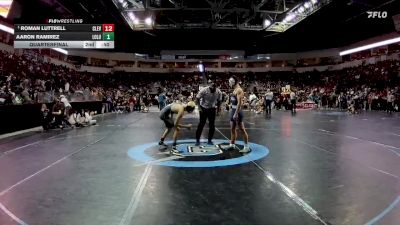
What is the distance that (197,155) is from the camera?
7.00m

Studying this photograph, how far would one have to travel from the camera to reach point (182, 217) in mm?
3529

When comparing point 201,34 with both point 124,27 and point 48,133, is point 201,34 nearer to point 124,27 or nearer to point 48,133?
point 124,27

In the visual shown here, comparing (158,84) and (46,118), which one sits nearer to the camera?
(46,118)

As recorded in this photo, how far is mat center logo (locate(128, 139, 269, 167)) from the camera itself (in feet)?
20.7

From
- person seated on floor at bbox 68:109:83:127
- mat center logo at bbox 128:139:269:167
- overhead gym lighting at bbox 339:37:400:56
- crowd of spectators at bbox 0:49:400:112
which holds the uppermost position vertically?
overhead gym lighting at bbox 339:37:400:56

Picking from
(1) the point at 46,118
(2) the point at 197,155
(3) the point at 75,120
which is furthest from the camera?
(3) the point at 75,120

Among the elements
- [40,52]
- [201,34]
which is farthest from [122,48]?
[40,52]

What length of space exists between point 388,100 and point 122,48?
102 ft

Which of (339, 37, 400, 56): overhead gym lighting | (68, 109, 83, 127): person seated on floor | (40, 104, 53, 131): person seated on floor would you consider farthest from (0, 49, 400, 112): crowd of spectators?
(339, 37, 400, 56): overhead gym lighting
